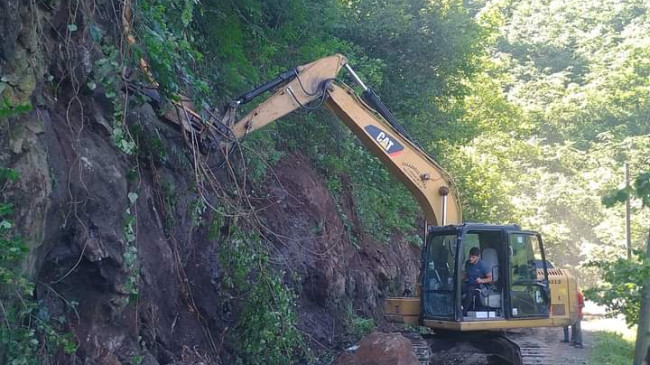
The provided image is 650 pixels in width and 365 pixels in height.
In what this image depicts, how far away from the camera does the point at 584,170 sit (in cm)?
4147

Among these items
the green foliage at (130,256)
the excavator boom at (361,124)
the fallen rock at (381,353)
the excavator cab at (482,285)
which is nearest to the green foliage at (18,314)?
the green foliage at (130,256)

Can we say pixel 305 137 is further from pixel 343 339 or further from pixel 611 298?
pixel 611 298

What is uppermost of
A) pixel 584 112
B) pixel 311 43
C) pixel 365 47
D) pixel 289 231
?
pixel 584 112

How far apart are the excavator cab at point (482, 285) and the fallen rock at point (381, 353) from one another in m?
1.34

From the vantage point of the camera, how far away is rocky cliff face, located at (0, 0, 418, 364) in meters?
6.86

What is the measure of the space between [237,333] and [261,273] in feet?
3.07

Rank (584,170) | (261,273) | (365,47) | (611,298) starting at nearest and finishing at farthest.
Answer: (611,298)
(261,273)
(365,47)
(584,170)

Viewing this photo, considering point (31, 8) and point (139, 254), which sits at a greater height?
point (31, 8)

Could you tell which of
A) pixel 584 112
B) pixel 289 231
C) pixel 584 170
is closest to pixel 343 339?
pixel 289 231

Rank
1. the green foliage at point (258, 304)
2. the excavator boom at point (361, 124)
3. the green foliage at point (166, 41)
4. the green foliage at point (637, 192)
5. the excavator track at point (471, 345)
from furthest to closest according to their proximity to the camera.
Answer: the excavator track at point (471, 345) < the excavator boom at point (361, 124) < the green foliage at point (258, 304) < the green foliage at point (166, 41) < the green foliage at point (637, 192)

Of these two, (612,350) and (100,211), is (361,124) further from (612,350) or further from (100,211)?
A: (612,350)

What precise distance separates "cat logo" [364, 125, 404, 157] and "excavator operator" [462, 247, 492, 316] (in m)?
1.83

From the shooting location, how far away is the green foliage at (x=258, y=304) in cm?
962

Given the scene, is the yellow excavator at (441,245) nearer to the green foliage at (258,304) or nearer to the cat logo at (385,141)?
the cat logo at (385,141)
